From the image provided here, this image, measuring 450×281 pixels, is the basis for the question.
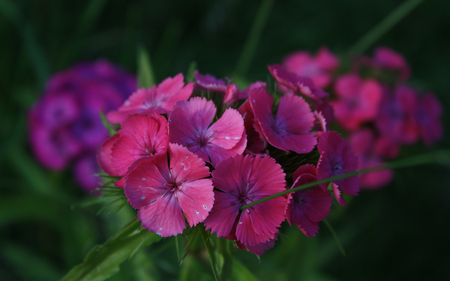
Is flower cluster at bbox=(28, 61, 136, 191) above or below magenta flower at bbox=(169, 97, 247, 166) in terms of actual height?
below

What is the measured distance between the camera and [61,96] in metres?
1.86

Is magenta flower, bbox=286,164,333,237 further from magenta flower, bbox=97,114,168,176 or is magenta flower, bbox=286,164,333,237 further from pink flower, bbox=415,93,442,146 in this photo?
pink flower, bbox=415,93,442,146

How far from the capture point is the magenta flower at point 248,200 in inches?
31.9

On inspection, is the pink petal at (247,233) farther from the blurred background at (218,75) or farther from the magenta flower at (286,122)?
the blurred background at (218,75)

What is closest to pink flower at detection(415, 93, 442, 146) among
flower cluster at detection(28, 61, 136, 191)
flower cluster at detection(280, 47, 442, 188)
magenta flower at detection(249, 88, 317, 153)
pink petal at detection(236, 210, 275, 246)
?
flower cluster at detection(280, 47, 442, 188)

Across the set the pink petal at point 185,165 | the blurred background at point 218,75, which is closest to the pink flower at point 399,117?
the blurred background at point 218,75

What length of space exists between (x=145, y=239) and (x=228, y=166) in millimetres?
340

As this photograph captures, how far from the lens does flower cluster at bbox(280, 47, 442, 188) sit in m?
1.79

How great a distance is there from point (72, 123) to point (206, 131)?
1.29m

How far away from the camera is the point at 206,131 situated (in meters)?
0.90

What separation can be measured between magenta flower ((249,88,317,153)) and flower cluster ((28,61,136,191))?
1.21m

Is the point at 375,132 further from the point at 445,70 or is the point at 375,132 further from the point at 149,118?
the point at 445,70

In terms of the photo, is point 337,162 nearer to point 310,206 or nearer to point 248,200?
point 310,206

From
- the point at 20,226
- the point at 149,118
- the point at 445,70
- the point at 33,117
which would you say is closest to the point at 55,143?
the point at 33,117
